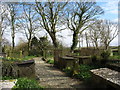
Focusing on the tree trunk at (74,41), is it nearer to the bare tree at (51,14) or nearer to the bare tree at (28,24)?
the bare tree at (51,14)

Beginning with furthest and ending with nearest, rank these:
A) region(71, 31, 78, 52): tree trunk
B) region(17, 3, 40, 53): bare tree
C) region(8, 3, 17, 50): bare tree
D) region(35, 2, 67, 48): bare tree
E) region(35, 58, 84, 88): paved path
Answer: region(17, 3, 40, 53): bare tree, region(8, 3, 17, 50): bare tree, region(71, 31, 78, 52): tree trunk, region(35, 2, 67, 48): bare tree, region(35, 58, 84, 88): paved path

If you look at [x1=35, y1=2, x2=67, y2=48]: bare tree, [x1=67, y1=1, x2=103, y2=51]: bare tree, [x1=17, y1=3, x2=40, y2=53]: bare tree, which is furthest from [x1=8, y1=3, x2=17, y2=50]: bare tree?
[x1=67, y1=1, x2=103, y2=51]: bare tree

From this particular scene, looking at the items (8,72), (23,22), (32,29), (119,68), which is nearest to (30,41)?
(32,29)

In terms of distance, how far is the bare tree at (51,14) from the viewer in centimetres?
1104

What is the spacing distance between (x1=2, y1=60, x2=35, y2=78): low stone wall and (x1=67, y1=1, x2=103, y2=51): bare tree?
7.88 meters

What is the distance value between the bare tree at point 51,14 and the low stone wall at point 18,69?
7414 millimetres

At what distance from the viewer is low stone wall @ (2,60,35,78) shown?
404cm

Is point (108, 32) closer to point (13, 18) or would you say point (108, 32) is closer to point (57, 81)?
point (13, 18)

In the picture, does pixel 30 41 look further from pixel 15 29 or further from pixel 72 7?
pixel 72 7

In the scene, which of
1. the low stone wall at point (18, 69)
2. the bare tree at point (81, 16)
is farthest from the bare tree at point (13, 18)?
the low stone wall at point (18, 69)

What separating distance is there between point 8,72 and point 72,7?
844 cm

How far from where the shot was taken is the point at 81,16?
11.9 meters

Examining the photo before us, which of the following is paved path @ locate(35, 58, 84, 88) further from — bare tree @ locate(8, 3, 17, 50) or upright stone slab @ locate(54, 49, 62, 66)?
bare tree @ locate(8, 3, 17, 50)

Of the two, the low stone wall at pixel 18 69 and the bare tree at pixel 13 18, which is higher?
the bare tree at pixel 13 18
